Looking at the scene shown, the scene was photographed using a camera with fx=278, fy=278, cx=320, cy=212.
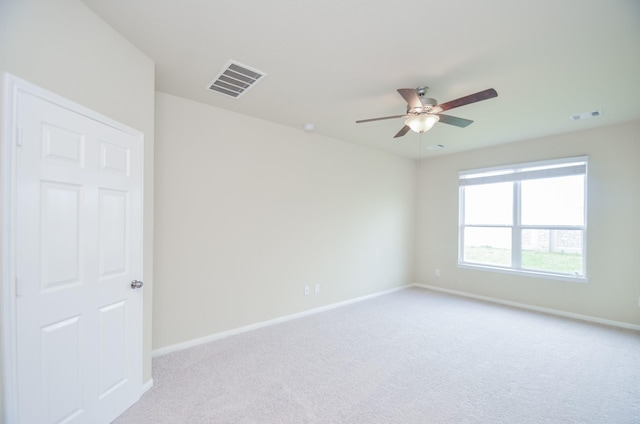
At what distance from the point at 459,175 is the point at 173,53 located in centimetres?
500

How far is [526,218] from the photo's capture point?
15.2 ft

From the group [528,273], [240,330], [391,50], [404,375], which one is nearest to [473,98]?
[391,50]

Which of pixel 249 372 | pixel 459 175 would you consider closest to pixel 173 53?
pixel 249 372

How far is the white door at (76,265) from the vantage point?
142 cm

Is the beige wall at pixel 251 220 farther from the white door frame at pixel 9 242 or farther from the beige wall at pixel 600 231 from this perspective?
the beige wall at pixel 600 231

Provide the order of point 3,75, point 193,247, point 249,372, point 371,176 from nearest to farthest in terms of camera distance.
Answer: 1. point 3,75
2. point 249,372
3. point 193,247
4. point 371,176

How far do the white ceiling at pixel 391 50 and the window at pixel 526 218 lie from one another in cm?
125

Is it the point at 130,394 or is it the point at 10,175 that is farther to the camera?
the point at 130,394

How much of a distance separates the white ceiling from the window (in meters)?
1.25

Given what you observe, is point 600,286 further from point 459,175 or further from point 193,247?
point 193,247

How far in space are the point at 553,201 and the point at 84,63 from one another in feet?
19.1

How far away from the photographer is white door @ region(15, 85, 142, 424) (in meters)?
1.42

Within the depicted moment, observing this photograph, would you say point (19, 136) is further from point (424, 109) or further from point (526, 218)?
point (526, 218)

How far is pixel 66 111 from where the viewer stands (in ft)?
5.29
